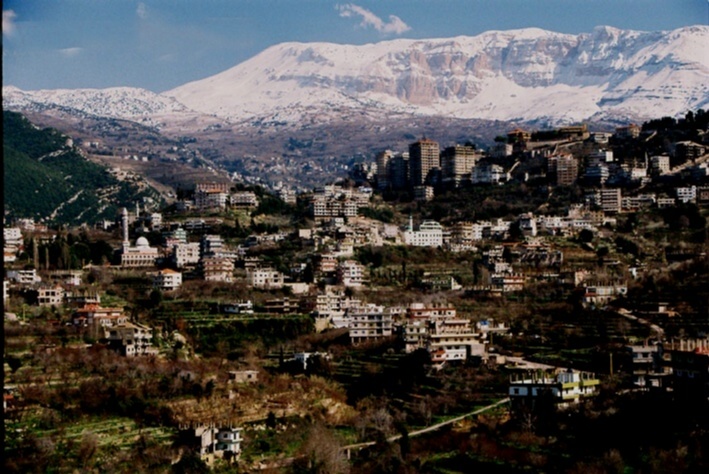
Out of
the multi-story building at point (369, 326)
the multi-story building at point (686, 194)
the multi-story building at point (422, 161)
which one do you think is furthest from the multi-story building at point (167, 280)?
the multi-story building at point (422, 161)

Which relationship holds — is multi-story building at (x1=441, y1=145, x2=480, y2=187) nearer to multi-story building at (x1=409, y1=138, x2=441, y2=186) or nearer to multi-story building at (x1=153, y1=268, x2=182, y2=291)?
multi-story building at (x1=409, y1=138, x2=441, y2=186)

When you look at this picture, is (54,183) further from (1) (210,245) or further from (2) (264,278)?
(2) (264,278)

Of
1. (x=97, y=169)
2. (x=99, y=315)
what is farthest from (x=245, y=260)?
(x=97, y=169)

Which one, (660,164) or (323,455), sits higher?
(660,164)

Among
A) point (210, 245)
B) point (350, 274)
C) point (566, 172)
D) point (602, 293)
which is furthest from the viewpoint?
point (566, 172)

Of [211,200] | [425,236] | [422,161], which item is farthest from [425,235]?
[422,161]

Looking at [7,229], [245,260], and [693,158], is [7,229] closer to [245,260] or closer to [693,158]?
[245,260]

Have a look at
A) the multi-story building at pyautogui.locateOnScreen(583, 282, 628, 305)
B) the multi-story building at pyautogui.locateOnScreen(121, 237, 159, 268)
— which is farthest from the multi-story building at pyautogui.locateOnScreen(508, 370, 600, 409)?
the multi-story building at pyautogui.locateOnScreen(121, 237, 159, 268)
